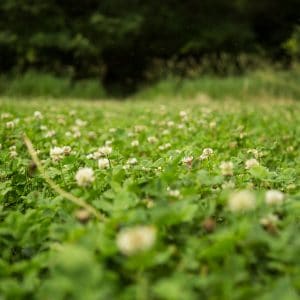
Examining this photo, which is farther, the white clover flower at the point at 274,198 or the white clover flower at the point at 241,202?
the white clover flower at the point at 274,198

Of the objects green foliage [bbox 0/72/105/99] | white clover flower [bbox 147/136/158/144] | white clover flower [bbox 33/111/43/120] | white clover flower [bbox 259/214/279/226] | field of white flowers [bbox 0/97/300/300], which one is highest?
white clover flower [bbox 259/214/279/226]

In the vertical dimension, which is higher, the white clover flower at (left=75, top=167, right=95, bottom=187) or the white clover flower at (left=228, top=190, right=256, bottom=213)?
the white clover flower at (left=228, top=190, right=256, bottom=213)

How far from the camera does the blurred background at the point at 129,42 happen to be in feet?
37.7

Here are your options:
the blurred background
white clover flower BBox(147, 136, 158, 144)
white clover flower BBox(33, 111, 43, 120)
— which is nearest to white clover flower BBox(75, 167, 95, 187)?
white clover flower BBox(147, 136, 158, 144)

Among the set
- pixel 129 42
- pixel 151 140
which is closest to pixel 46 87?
pixel 129 42

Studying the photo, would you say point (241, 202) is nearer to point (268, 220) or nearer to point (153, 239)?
Result: point (268, 220)

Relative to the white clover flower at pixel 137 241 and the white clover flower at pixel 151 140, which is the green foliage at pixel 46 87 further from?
the white clover flower at pixel 137 241

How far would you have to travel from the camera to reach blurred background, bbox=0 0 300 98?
453 inches

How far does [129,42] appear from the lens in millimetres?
12477

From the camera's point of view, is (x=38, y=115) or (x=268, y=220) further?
(x=38, y=115)

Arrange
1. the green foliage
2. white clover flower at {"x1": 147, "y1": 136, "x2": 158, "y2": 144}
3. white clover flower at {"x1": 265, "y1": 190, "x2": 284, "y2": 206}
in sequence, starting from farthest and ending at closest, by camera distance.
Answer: the green foliage → white clover flower at {"x1": 147, "y1": 136, "x2": 158, "y2": 144} → white clover flower at {"x1": 265, "y1": 190, "x2": 284, "y2": 206}

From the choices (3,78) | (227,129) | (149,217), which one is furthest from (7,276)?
(3,78)

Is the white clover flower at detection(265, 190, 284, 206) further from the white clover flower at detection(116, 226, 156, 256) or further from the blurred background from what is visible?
the blurred background

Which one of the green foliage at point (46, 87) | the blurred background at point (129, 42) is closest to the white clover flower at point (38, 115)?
the green foliage at point (46, 87)
